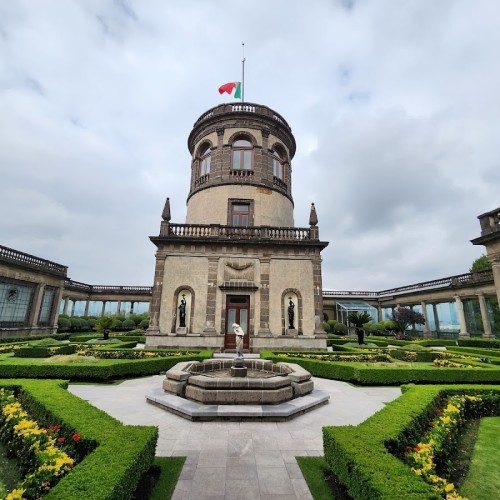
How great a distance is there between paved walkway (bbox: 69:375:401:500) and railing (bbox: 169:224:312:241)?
1199 centimetres

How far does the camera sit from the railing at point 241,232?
20078 millimetres

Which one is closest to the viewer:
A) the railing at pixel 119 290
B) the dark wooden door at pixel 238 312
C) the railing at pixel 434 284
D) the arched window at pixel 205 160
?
the dark wooden door at pixel 238 312

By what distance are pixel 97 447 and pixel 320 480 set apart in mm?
3667

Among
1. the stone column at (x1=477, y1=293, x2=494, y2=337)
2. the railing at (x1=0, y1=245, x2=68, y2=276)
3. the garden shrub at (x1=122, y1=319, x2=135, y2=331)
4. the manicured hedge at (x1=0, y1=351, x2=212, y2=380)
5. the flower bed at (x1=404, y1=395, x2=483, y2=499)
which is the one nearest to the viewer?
the flower bed at (x1=404, y1=395, x2=483, y2=499)

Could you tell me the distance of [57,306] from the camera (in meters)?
30.1

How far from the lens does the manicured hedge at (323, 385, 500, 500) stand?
3289 millimetres

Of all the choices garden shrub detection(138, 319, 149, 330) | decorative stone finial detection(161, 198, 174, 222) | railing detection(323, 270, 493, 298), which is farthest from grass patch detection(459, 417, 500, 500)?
garden shrub detection(138, 319, 149, 330)

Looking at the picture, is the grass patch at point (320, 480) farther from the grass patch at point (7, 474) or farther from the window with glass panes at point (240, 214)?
the window with glass panes at point (240, 214)

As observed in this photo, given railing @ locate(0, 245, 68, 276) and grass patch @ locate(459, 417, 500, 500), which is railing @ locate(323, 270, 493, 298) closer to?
grass patch @ locate(459, 417, 500, 500)

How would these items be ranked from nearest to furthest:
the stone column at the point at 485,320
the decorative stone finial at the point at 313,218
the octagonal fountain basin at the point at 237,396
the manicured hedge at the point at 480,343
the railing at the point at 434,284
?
the octagonal fountain basin at the point at 237,396 < the decorative stone finial at the point at 313,218 < the manicured hedge at the point at 480,343 < the stone column at the point at 485,320 < the railing at the point at 434,284

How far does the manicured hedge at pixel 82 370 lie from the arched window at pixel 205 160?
1673 cm

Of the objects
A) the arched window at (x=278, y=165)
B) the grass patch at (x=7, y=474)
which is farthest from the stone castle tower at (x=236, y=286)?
the grass patch at (x=7, y=474)

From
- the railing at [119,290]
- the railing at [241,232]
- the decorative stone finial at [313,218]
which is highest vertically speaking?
the decorative stone finial at [313,218]

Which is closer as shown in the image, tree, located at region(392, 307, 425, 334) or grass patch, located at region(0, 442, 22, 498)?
grass patch, located at region(0, 442, 22, 498)
